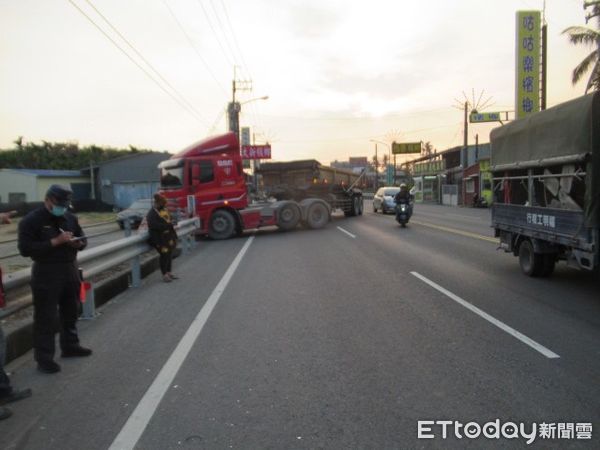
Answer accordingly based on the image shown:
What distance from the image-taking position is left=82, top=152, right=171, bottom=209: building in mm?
48312

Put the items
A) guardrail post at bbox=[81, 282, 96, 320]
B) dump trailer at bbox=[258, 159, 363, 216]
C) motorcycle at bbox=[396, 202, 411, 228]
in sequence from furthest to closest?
dump trailer at bbox=[258, 159, 363, 216] < motorcycle at bbox=[396, 202, 411, 228] < guardrail post at bbox=[81, 282, 96, 320]

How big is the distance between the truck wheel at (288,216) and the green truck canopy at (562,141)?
1066 cm

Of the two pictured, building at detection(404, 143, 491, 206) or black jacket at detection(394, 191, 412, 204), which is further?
building at detection(404, 143, 491, 206)

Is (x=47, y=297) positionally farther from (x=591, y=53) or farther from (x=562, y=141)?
(x=591, y=53)

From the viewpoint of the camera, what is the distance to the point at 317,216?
2130 centimetres

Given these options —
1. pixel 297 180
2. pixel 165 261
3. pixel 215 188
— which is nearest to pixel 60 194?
pixel 165 261

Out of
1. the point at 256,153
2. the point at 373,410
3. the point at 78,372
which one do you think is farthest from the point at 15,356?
the point at 256,153

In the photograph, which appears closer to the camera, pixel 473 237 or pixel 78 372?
pixel 78 372

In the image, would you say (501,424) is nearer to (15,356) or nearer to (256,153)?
(15,356)

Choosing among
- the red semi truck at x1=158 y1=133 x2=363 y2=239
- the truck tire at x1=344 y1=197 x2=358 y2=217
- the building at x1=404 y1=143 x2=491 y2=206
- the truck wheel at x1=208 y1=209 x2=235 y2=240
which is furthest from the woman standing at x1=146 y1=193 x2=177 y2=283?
the building at x1=404 y1=143 x2=491 y2=206

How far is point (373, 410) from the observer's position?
393 centimetres

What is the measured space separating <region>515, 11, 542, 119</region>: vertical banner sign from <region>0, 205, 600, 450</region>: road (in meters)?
24.4

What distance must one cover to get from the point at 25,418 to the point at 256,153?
184 feet

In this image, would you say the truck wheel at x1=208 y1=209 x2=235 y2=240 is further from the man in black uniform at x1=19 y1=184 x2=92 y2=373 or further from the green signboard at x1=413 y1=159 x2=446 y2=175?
the green signboard at x1=413 y1=159 x2=446 y2=175
